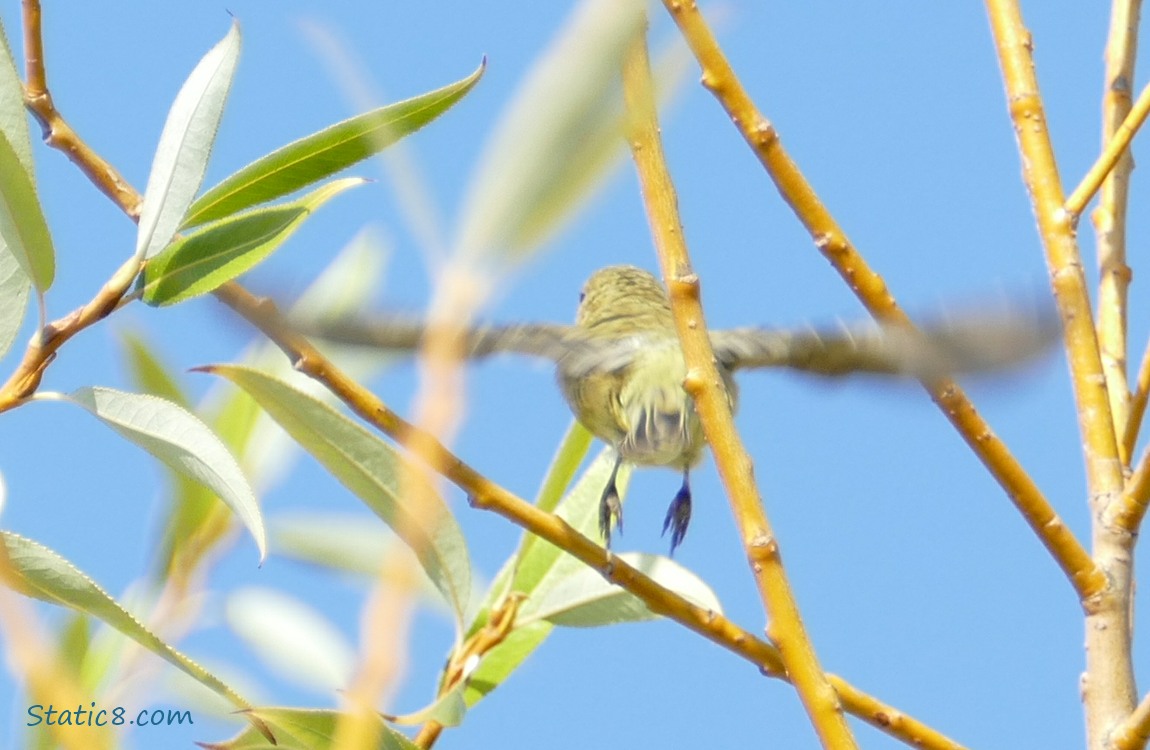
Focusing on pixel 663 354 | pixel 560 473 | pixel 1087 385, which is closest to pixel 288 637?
pixel 560 473

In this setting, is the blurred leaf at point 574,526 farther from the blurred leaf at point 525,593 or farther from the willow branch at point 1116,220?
the willow branch at point 1116,220

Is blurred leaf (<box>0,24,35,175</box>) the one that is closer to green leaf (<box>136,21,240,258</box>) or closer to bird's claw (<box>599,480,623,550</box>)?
green leaf (<box>136,21,240,258</box>)

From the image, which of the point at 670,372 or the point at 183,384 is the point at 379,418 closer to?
the point at 183,384

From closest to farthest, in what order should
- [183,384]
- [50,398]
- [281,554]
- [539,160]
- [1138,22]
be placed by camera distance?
[539,160]
[50,398]
[183,384]
[281,554]
[1138,22]

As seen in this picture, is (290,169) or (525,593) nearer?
(290,169)

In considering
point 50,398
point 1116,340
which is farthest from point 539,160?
point 1116,340

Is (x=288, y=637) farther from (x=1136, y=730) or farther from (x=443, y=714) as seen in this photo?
(x=1136, y=730)
